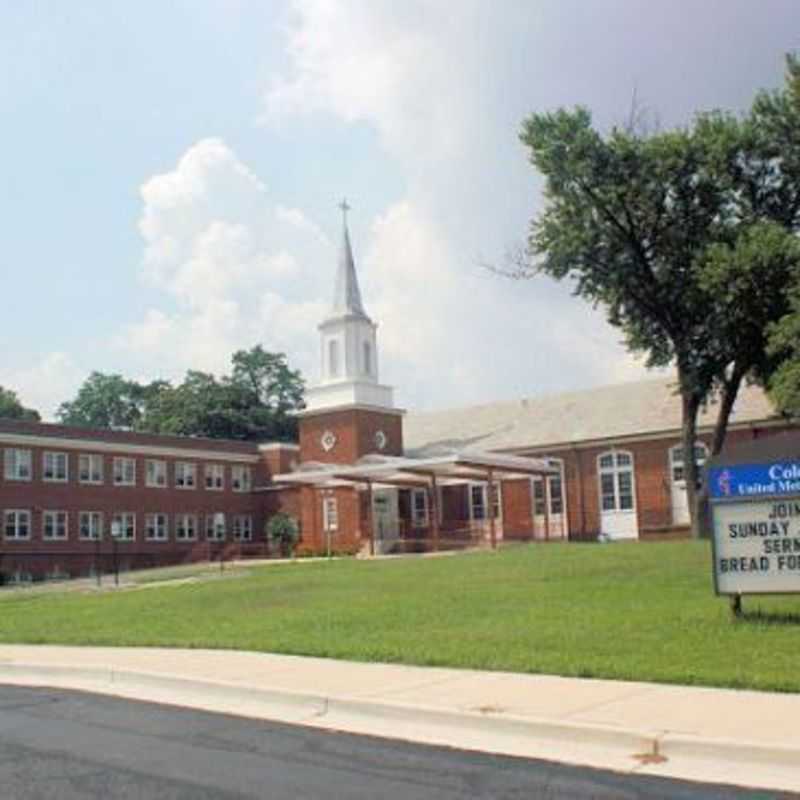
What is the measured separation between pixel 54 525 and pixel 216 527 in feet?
35.5

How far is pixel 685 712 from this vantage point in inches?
410

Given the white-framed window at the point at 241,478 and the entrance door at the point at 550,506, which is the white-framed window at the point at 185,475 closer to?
the white-framed window at the point at 241,478

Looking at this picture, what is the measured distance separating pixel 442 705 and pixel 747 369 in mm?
33200

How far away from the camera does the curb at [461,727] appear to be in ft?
29.7

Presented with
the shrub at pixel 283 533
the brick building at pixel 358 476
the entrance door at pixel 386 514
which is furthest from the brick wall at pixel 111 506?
the entrance door at pixel 386 514

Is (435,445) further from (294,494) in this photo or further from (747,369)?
(747,369)

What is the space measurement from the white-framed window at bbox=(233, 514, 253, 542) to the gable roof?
9.84 metres

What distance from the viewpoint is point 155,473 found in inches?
2601

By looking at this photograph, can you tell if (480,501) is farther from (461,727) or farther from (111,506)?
(461,727)

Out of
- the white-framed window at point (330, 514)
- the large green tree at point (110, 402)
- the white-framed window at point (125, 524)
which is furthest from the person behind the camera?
the large green tree at point (110, 402)

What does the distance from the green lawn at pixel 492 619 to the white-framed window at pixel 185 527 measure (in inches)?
1339

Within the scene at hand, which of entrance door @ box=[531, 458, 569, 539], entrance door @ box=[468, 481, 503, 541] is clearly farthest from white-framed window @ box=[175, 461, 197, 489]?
entrance door @ box=[531, 458, 569, 539]

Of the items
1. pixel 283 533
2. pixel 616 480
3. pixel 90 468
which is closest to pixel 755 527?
pixel 616 480

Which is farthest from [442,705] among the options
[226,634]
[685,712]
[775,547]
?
[226,634]
